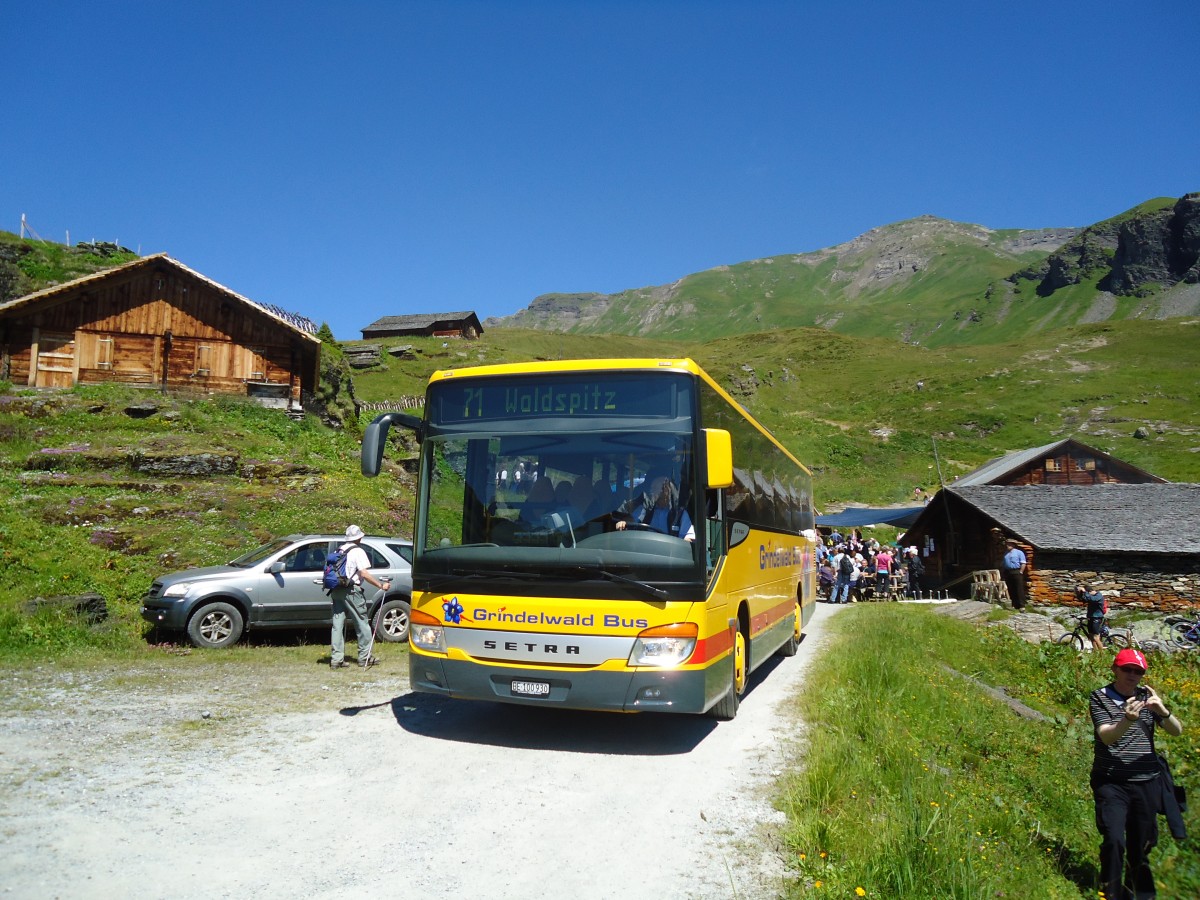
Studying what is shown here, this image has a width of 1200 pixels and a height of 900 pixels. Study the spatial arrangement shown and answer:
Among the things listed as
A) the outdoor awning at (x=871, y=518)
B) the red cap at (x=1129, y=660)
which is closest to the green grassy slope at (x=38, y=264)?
the outdoor awning at (x=871, y=518)

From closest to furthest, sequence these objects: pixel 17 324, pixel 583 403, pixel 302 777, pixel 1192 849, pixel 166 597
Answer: pixel 1192 849 → pixel 302 777 → pixel 583 403 → pixel 166 597 → pixel 17 324

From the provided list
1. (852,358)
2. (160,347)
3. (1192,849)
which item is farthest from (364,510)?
(852,358)

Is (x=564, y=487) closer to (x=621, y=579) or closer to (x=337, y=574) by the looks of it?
(x=621, y=579)

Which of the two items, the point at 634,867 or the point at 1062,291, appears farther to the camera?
the point at 1062,291

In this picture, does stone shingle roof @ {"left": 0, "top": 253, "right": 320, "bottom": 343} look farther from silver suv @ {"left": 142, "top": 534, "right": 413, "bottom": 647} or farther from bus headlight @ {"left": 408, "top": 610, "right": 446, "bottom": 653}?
→ bus headlight @ {"left": 408, "top": 610, "right": 446, "bottom": 653}

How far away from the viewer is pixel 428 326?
310ft

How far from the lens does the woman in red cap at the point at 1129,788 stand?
14.4 ft

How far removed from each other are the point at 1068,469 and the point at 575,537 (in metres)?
38.4

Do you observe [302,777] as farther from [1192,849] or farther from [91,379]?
[91,379]

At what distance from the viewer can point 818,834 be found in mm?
4660

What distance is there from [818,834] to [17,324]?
101 feet

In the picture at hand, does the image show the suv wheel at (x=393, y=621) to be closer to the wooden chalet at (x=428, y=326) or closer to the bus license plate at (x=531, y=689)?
the bus license plate at (x=531, y=689)

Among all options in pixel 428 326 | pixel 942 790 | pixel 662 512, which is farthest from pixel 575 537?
pixel 428 326

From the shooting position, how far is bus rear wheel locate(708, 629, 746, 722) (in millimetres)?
7773
